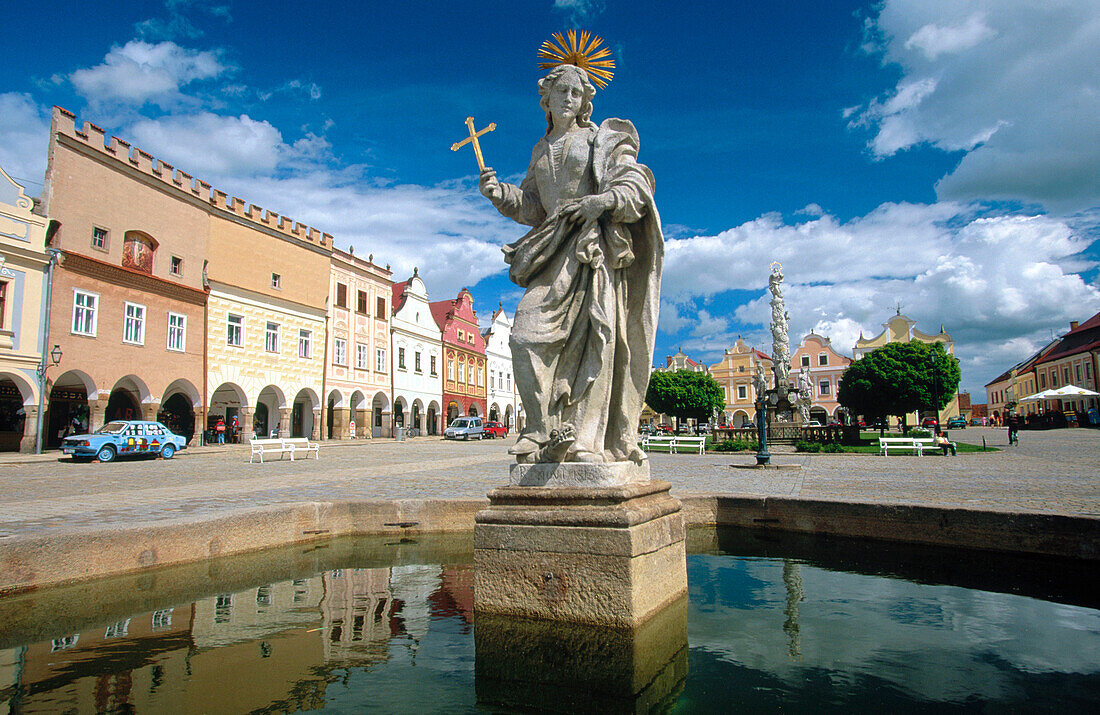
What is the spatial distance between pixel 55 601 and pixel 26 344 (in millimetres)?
24103

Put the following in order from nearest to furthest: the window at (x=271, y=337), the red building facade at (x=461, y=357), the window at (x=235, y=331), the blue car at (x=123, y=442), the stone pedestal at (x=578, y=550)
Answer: the stone pedestal at (x=578, y=550), the blue car at (x=123, y=442), the window at (x=235, y=331), the window at (x=271, y=337), the red building facade at (x=461, y=357)

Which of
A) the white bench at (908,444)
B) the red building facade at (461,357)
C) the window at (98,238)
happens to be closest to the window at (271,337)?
the window at (98,238)

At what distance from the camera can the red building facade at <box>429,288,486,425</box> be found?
49188 mm

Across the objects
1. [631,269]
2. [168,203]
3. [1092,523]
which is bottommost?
[1092,523]

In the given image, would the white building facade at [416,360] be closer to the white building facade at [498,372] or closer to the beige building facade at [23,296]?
the white building facade at [498,372]

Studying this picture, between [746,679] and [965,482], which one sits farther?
[965,482]

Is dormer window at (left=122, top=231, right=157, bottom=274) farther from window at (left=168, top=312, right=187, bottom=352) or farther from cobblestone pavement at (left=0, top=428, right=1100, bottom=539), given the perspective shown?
cobblestone pavement at (left=0, top=428, right=1100, bottom=539)

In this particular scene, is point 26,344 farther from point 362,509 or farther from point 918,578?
point 918,578

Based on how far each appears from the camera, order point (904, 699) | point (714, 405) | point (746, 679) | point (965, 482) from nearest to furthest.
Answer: point (904, 699), point (746, 679), point (965, 482), point (714, 405)

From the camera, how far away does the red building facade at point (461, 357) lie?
49.2m

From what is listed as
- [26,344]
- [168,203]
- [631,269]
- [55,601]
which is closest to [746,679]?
[631,269]

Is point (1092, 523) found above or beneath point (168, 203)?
beneath

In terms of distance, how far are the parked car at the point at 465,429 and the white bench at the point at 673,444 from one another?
17.4 metres

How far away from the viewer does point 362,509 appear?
526cm
